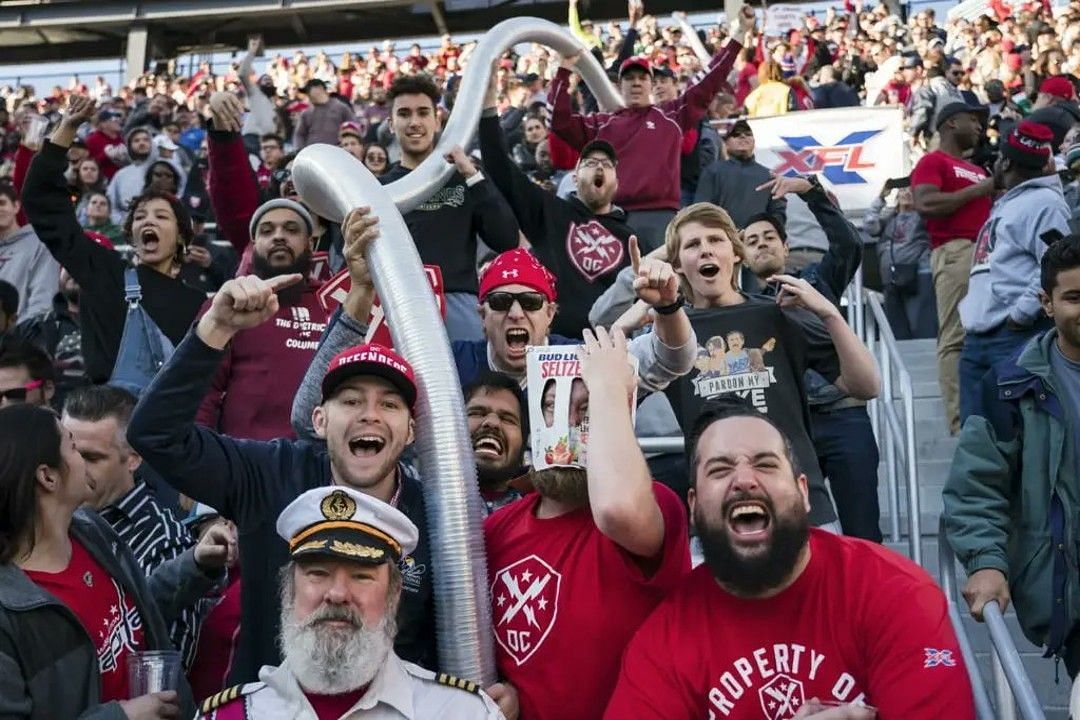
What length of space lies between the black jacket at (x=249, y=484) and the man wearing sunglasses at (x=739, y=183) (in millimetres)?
4994

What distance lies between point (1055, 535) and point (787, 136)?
9278 millimetres

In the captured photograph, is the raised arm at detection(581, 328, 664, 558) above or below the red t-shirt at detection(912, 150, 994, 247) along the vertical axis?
below

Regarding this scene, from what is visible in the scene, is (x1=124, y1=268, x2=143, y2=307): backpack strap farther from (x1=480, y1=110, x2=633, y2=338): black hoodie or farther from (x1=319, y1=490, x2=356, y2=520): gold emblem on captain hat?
(x1=319, y1=490, x2=356, y2=520): gold emblem on captain hat

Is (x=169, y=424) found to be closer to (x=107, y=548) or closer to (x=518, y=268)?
(x=107, y=548)

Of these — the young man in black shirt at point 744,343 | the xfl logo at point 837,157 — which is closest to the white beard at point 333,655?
the young man in black shirt at point 744,343

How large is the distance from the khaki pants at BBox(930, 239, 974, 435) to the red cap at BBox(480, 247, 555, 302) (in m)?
3.10

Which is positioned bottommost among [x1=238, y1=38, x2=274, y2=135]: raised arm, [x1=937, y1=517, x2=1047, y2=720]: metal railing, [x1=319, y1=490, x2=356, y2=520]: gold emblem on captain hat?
[x1=937, y1=517, x2=1047, y2=720]: metal railing

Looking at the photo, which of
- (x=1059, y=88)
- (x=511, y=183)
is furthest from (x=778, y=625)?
(x=1059, y=88)

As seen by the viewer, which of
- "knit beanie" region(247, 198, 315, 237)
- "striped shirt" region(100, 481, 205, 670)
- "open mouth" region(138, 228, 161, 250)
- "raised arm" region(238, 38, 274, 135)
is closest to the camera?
"striped shirt" region(100, 481, 205, 670)

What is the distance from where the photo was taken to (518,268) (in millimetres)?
4875

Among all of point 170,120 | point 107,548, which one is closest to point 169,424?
point 107,548

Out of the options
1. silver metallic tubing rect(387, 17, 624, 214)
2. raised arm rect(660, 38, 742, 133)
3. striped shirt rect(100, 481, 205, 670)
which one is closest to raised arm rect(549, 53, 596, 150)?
silver metallic tubing rect(387, 17, 624, 214)

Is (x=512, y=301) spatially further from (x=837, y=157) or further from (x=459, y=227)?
(x=837, y=157)

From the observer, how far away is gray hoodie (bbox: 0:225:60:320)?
27.8 ft
